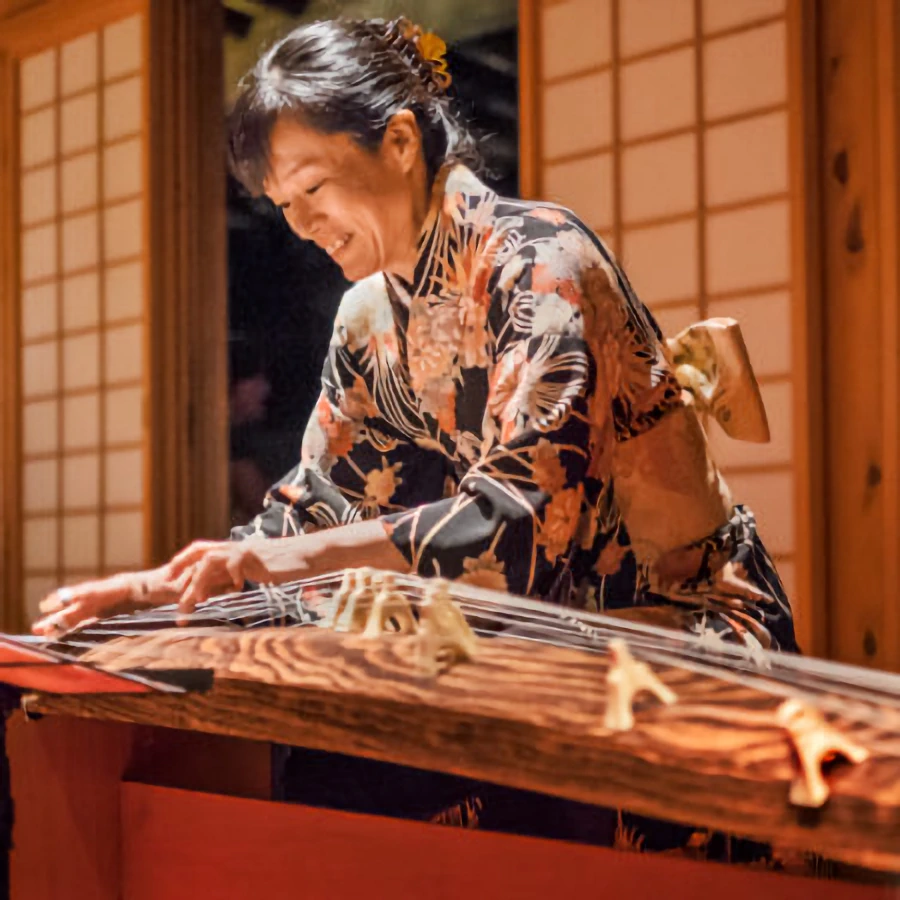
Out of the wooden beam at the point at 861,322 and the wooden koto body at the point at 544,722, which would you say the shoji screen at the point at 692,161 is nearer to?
the wooden beam at the point at 861,322

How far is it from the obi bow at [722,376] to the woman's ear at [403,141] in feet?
1.65

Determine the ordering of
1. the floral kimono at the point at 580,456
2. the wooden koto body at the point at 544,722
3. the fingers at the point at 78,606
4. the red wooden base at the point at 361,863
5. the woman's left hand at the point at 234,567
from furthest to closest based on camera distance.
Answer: the fingers at the point at 78,606, the woman's left hand at the point at 234,567, the floral kimono at the point at 580,456, the red wooden base at the point at 361,863, the wooden koto body at the point at 544,722

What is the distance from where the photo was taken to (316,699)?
1.46 meters

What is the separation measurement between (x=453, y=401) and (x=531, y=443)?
225 millimetres

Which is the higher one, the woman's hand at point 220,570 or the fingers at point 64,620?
the woman's hand at point 220,570

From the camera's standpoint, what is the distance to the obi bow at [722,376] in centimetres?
157

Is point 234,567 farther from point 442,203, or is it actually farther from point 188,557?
point 442,203

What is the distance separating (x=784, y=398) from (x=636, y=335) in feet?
0.73

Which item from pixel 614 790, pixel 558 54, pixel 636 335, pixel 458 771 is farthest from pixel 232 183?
pixel 614 790

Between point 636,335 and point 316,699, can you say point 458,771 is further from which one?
point 636,335

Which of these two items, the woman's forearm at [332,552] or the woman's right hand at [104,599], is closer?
the woman's forearm at [332,552]

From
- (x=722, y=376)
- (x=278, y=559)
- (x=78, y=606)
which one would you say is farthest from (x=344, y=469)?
(x=722, y=376)

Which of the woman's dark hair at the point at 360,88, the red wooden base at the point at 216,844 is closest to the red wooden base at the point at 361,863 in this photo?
the red wooden base at the point at 216,844

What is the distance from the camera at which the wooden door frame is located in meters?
2.11
